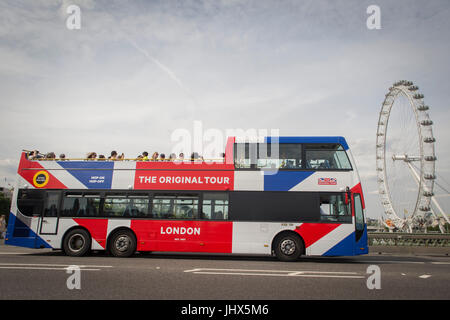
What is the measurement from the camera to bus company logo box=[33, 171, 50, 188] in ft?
39.3

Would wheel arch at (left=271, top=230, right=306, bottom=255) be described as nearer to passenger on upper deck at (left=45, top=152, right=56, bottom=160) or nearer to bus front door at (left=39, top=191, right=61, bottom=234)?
bus front door at (left=39, top=191, right=61, bottom=234)

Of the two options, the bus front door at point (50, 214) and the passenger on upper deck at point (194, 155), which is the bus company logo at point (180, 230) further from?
the bus front door at point (50, 214)

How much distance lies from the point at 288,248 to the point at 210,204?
2925 mm

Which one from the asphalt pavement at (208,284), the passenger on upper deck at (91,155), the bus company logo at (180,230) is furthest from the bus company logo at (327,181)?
the passenger on upper deck at (91,155)

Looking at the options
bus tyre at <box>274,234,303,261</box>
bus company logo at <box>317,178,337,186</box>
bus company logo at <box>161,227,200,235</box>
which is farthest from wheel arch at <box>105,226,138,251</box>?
bus company logo at <box>317,178,337,186</box>

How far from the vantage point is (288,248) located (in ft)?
34.9

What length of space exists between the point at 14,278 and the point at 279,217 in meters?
7.38

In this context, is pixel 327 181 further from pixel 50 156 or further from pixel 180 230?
pixel 50 156
